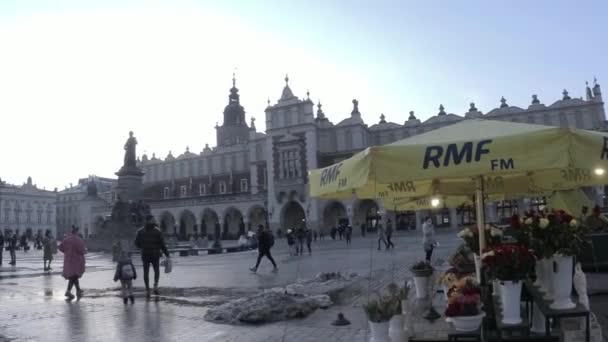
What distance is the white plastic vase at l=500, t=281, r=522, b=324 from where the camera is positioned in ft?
14.6

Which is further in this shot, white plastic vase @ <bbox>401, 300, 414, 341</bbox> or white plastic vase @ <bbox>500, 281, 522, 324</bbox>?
white plastic vase @ <bbox>401, 300, 414, 341</bbox>

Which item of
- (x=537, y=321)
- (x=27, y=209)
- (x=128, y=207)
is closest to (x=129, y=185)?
(x=128, y=207)

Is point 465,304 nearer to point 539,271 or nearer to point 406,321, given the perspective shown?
point 406,321

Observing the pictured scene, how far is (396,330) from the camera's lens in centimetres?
489

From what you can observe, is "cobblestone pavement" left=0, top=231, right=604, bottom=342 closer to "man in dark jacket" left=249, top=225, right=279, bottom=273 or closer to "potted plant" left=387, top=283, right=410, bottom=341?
"potted plant" left=387, top=283, right=410, bottom=341

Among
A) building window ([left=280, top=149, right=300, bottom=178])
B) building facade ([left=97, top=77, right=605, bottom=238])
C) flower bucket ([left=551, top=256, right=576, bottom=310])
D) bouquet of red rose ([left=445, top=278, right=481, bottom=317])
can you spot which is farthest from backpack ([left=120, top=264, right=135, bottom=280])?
building window ([left=280, top=149, right=300, bottom=178])

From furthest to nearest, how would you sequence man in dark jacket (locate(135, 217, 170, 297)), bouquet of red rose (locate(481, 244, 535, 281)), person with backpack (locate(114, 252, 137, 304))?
man in dark jacket (locate(135, 217, 170, 297)) → person with backpack (locate(114, 252, 137, 304)) → bouquet of red rose (locate(481, 244, 535, 281))

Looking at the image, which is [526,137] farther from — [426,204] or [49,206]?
[49,206]

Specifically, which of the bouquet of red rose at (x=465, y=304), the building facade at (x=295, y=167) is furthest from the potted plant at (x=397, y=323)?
the building facade at (x=295, y=167)

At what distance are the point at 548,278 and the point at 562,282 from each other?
247mm

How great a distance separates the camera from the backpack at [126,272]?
10.6 meters

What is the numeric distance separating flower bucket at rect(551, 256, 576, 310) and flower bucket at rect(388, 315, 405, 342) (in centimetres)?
138

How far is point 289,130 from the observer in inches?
2237

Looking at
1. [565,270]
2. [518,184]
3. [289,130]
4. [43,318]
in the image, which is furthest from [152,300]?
[289,130]
